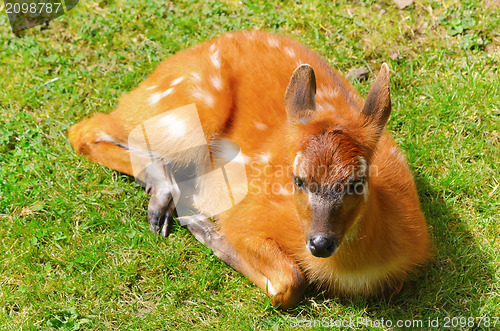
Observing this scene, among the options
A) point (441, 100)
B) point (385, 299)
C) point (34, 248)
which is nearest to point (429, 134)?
point (441, 100)

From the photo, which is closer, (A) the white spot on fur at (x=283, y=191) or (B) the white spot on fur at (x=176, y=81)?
(A) the white spot on fur at (x=283, y=191)

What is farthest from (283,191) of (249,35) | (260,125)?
(249,35)

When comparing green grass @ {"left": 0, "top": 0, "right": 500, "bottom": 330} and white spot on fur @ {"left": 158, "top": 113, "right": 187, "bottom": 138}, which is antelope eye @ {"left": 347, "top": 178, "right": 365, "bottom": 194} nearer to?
green grass @ {"left": 0, "top": 0, "right": 500, "bottom": 330}

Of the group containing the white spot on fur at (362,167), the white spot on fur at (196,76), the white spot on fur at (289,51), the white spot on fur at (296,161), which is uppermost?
the white spot on fur at (289,51)

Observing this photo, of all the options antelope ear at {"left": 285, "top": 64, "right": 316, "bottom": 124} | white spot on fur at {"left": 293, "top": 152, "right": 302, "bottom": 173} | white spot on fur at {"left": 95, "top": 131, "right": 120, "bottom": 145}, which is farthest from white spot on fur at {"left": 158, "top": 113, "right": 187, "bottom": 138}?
white spot on fur at {"left": 293, "top": 152, "right": 302, "bottom": 173}

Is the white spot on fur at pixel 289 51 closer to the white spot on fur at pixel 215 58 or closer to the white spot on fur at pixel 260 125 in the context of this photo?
the white spot on fur at pixel 215 58

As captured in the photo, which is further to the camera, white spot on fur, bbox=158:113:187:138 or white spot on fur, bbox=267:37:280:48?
white spot on fur, bbox=267:37:280:48

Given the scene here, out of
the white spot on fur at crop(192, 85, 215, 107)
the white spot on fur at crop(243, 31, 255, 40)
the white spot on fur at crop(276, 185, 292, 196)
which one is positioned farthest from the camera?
the white spot on fur at crop(243, 31, 255, 40)

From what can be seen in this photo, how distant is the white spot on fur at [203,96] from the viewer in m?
4.78

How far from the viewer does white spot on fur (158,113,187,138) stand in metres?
4.84

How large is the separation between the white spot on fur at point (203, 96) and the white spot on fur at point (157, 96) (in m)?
0.21

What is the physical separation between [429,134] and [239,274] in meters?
2.06

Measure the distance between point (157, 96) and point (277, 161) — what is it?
1.22m

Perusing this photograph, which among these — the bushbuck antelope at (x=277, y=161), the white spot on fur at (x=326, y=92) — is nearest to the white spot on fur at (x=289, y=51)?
the bushbuck antelope at (x=277, y=161)
